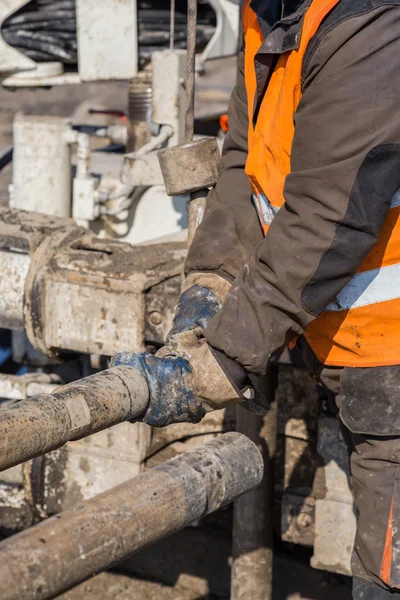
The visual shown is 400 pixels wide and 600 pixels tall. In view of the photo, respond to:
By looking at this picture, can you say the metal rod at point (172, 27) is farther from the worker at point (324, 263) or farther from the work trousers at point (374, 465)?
the work trousers at point (374, 465)

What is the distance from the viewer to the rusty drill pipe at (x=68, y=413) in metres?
1.61

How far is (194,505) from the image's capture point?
185 centimetres

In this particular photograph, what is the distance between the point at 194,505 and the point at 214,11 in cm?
288

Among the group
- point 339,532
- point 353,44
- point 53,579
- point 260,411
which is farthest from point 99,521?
point 339,532

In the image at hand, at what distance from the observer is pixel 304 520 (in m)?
2.92

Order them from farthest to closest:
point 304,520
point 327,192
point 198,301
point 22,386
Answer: point 22,386 → point 304,520 → point 198,301 → point 327,192

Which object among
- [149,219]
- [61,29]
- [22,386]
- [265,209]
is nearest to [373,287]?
[265,209]

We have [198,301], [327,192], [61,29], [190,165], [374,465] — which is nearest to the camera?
[327,192]

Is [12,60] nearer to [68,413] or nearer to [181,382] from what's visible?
[181,382]

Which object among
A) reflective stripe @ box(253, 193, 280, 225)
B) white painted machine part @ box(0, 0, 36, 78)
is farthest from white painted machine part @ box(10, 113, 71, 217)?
reflective stripe @ box(253, 193, 280, 225)

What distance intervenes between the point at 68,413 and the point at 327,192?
662 mm

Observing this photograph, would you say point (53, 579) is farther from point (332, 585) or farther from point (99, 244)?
point (332, 585)

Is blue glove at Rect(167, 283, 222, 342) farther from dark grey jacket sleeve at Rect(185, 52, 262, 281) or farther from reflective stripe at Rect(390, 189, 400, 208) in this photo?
reflective stripe at Rect(390, 189, 400, 208)

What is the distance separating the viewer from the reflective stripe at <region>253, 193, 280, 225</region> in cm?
222
